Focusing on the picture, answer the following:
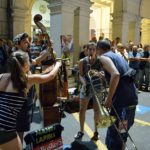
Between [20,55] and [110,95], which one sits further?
[110,95]

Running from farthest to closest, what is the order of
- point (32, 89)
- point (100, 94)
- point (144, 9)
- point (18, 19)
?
point (144, 9) < point (18, 19) < point (32, 89) < point (100, 94)

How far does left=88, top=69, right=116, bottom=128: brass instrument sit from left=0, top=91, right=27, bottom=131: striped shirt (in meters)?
1.18

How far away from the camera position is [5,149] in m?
2.73

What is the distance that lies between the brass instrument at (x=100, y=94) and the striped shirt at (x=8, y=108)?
1.18m

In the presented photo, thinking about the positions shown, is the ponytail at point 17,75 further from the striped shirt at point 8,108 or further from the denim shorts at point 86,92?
the denim shorts at point 86,92

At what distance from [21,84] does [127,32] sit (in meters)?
12.0

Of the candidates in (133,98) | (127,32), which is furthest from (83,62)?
(127,32)

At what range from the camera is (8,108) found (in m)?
2.69

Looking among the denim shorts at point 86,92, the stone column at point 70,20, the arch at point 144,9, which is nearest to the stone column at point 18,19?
the stone column at point 70,20

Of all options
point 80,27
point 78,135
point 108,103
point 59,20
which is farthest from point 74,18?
point 108,103

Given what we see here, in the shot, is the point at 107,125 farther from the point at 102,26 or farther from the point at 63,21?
the point at 102,26

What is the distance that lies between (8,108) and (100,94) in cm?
147

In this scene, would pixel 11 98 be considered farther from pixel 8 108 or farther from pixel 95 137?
pixel 95 137

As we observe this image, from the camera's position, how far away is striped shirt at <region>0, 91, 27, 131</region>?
2.68 m
